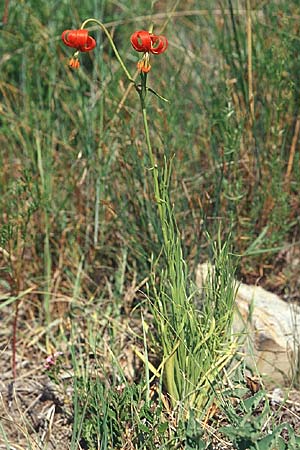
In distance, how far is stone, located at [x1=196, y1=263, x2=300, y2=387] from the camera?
2160 mm

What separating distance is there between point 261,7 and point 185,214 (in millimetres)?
999

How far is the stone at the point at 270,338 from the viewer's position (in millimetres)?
2160

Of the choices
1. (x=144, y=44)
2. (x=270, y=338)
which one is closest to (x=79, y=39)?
(x=144, y=44)

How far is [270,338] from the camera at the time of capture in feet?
7.17

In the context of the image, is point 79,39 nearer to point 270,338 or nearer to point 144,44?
point 144,44

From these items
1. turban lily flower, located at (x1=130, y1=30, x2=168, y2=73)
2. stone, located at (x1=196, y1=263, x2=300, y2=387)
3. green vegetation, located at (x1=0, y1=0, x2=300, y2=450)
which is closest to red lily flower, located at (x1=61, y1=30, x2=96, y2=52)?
turban lily flower, located at (x1=130, y1=30, x2=168, y2=73)

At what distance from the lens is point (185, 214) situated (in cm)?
242

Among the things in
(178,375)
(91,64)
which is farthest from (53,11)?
(178,375)

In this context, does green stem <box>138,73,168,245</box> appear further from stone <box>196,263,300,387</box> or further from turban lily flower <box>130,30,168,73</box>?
stone <box>196,263,300,387</box>

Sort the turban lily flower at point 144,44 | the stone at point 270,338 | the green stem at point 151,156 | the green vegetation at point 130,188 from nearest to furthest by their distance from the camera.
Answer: the turban lily flower at point 144,44 < the green stem at point 151,156 < the stone at point 270,338 < the green vegetation at point 130,188

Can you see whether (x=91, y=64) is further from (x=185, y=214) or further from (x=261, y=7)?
(x=185, y=214)

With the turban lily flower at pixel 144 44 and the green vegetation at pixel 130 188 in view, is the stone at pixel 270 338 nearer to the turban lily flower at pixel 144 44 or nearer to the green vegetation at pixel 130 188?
the green vegetation at pixel 130 188

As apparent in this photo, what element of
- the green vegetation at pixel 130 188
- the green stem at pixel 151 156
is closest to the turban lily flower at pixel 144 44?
the green stem at pixel 151 156

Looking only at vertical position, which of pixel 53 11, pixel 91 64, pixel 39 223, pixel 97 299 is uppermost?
pixel 53 11
